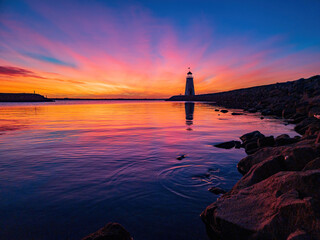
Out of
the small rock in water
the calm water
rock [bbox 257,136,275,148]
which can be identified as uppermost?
rock [bbox 257,136,275,148]

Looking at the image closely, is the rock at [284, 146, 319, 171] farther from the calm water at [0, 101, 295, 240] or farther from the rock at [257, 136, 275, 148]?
the rock at [257, 136, 275, 148]

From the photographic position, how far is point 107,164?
23.9 feet

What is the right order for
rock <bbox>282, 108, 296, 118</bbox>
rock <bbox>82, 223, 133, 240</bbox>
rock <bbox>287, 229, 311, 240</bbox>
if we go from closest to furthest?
rock <bbox>287, 229, 311, 240</bbox> → rock <bbox>82, 223, 133, 240</bbox> → rock <bbox>282, 108, 296, 118</bbox>

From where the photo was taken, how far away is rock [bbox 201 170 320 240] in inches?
106

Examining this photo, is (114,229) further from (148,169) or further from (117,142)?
(117,142)

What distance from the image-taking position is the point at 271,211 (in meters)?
3.00

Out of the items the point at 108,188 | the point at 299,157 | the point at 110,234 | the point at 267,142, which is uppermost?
the point at 299,157

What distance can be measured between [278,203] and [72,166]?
20.5 feet

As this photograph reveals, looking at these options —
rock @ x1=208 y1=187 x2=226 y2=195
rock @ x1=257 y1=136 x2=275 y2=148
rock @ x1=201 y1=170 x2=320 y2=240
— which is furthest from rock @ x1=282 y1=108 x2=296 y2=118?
rock @ x1=201 y1=170 x2=320 y2=240

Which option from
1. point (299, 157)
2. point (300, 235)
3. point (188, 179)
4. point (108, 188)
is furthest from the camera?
point (188, 179)

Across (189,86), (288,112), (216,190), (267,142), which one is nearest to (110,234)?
(216,190)

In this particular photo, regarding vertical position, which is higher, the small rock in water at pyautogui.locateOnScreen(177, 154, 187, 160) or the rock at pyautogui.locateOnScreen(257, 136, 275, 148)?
the rock at pyautogui.locateOnScreen(257, 136, 275, 148)

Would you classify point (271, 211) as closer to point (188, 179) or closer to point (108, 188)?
point (188, 179)

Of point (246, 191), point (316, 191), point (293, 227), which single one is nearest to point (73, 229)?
point (246, 191)
